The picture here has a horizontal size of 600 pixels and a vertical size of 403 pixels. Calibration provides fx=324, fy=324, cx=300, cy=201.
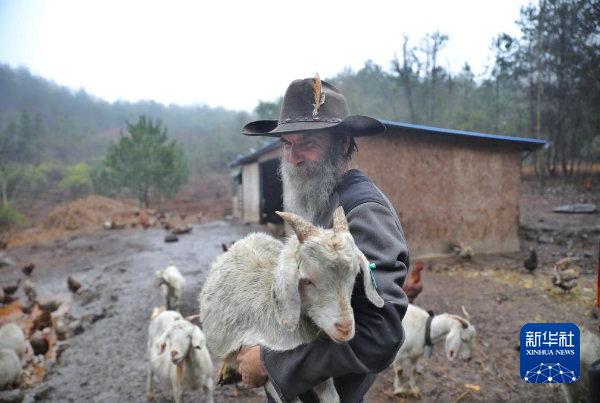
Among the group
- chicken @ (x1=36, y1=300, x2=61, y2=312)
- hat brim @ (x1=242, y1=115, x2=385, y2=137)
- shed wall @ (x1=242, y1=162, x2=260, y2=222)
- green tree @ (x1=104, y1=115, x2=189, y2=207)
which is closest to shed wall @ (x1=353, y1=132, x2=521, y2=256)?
hat brim @ (x1=242, y1=115, x2=385, y2=137)

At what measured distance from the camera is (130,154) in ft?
74.3

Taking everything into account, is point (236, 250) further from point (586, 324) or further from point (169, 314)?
point (586, 324)

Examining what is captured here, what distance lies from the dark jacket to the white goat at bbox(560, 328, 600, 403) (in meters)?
2.42

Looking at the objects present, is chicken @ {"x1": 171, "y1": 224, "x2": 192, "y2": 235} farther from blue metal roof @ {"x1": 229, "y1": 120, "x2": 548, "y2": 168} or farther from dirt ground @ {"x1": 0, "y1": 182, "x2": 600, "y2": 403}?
blue metal roof @ {"x1": 229, "y1": 120, "x2": 548, "y2": 168}

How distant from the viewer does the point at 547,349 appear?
7.37 ft

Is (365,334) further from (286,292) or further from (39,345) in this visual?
(39,345)

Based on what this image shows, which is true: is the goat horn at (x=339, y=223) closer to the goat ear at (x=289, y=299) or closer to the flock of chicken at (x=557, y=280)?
the goat ear at (x=289, y=299)

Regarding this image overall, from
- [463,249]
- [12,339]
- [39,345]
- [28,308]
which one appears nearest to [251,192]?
[28,308]

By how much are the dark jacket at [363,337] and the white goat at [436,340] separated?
281cm

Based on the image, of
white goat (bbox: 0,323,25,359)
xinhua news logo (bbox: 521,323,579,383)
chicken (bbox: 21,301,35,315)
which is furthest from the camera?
chicken (bbox: 21,301,35,315)

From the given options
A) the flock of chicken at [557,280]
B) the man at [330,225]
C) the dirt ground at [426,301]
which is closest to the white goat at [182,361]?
the dirt ground at [426,301]

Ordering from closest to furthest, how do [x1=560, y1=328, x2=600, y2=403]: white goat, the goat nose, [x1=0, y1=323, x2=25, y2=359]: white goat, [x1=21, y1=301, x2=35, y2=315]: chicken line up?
the goat nose → [x1=560, y1=328, x2=600, y2=403]: white goat → [x1=0, y1=323, x2=25, y2=359]: white goat → [x1=21, y1=301, x2=35, y2=315]: chicken

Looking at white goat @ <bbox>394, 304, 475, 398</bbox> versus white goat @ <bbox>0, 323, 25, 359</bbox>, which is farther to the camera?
white goat @ <bbox>0, 323, 25, 359</bbox>

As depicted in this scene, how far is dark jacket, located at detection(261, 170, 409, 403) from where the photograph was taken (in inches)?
49.3
